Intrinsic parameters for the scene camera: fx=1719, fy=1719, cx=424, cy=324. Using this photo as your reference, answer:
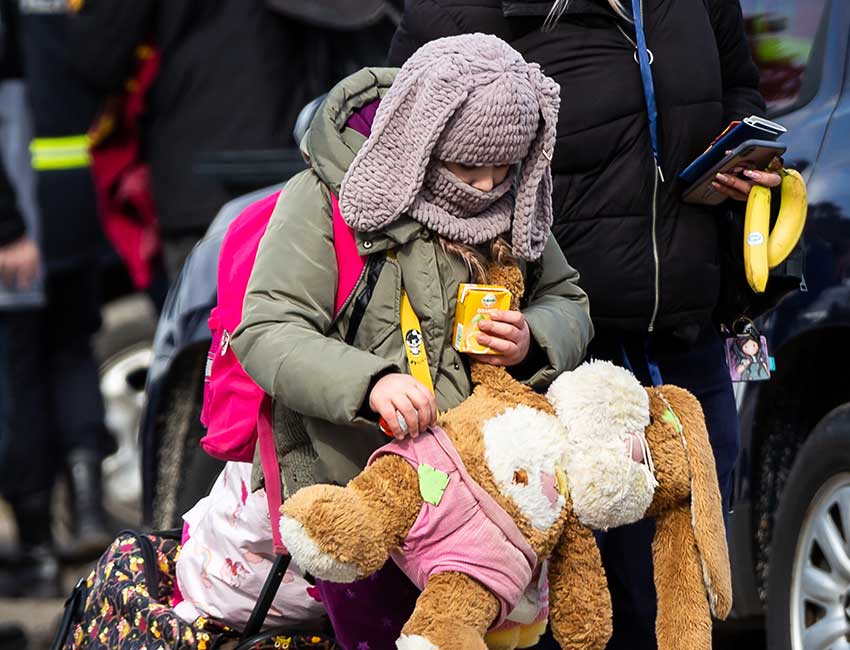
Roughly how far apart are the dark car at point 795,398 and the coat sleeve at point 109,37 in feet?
4.41

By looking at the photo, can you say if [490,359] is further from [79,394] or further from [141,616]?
[79,394]

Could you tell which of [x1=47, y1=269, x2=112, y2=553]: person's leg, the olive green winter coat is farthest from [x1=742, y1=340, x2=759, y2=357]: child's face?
[x1=47, y1=269, x2=112, y2=553]: person's leg

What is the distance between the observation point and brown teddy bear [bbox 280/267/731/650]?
2.69 metres

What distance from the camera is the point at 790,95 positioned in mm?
4578

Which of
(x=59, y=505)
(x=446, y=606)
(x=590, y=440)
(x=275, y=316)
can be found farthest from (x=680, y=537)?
(x=59, y=505)

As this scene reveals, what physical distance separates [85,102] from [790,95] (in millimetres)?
2905

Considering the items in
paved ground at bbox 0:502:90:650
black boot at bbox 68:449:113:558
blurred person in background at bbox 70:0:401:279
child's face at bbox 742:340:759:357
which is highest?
child's face at bbox 742:340:759:357

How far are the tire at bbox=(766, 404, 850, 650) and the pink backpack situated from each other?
1554mm

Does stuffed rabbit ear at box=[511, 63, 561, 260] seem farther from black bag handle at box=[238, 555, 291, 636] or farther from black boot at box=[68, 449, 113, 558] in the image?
black boot at box=[68, 449, 113, 558]

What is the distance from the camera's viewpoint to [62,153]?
21.1ft

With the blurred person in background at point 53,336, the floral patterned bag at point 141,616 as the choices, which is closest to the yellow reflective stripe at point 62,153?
the blurred person in background at point 53,336

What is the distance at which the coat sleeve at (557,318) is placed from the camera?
297 cm

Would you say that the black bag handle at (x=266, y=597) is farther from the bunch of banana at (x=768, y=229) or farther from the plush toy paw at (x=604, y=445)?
the bunch of banana at (x=768, y=229)

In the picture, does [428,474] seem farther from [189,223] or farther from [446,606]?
[189,223]
